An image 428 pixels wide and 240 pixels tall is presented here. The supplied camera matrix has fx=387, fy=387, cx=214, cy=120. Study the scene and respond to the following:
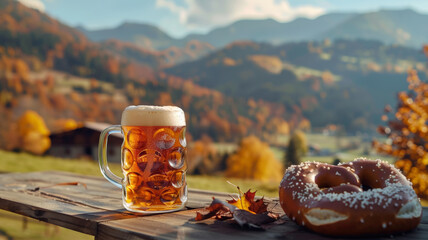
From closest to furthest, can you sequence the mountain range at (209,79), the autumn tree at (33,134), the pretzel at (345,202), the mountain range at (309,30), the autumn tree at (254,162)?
the pretzel at (345,202)
the autumn tree at (254,162)
the autumn tree at (33,134)
the mountain range at (209,79)
the mountain range at (309,30)

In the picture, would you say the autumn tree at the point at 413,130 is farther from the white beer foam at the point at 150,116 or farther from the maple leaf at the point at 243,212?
the white beer foam at the point at 150,116

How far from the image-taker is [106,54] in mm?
80562

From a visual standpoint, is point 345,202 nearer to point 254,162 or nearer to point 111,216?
point 111,216

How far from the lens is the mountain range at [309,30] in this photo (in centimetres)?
14238

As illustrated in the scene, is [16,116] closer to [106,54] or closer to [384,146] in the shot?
[106,54]

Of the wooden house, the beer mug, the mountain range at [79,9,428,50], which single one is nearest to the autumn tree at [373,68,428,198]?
the beer mug

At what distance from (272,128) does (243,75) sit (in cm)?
2876

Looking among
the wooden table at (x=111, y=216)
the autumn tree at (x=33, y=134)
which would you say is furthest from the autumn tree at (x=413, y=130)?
the autumn tree at (x=33, y=134)

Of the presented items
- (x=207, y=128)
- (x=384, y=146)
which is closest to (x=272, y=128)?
(x=207, y=128)

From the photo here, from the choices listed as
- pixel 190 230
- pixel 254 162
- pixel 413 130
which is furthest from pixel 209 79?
pixel 190 230

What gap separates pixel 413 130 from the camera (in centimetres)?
830

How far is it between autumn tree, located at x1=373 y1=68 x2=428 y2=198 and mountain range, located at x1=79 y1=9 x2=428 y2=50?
130 meters

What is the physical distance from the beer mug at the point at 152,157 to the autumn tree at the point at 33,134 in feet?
206

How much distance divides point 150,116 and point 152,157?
18 centimetres
